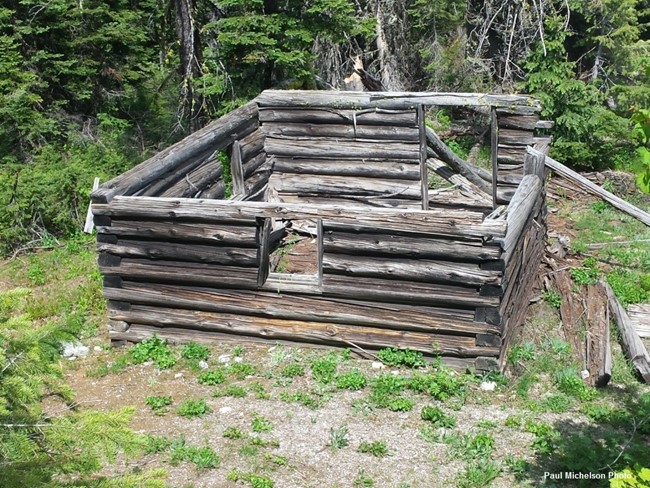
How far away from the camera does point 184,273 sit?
810 centimetres

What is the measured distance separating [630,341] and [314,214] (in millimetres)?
3655

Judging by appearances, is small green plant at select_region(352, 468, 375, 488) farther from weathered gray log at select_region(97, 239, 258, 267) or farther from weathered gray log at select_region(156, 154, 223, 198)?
weathered gray log at select_region(156, 154, 223, 198)

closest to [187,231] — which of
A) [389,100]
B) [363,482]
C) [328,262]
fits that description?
[328,262]

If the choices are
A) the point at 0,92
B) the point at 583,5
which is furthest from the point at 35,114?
the point at 583,5

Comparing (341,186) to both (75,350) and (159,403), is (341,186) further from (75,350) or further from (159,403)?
(159,403)

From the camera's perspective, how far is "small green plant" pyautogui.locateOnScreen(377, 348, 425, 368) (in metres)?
7.69

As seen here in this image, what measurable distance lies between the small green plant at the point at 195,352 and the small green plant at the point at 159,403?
820mm

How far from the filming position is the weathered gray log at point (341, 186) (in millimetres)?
11227

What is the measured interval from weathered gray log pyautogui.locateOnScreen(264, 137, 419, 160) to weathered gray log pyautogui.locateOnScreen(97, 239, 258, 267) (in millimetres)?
3926

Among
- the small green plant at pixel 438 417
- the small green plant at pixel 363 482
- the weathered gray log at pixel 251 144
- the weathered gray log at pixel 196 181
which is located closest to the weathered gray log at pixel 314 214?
the weathered gray log at pixel 196 181

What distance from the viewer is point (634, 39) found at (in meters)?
15.0

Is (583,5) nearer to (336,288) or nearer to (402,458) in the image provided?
(336,288)

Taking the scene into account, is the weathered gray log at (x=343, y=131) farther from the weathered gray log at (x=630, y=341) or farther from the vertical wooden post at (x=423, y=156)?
the weathered gray log at (x=630, y=341)

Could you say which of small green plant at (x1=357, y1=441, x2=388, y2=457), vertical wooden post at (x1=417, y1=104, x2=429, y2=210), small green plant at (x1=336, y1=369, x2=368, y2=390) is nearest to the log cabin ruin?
vertical wooden post at (x1=417, y1=104, x2=429, y2=210)
